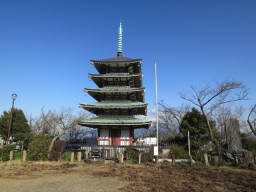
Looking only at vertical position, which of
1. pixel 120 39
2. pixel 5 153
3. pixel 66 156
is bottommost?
pixel 66 156

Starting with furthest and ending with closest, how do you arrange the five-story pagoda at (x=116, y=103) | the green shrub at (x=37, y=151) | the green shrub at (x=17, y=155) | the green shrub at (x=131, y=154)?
the five-story pagoda at (x=116, y=103) → the green shrub at (x=17, y=155) → the green shrub at (x=131, y=154) → the green shrub at (x=37, y=151)

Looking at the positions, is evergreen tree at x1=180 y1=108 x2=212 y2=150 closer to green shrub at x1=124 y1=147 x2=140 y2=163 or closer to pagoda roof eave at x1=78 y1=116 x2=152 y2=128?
pagoda roof eave at x1=78 y1=116 x2=152 y2=128

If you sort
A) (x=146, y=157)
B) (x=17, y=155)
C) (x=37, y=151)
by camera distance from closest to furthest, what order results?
(x=146, y=157) < (x=37, y=151) < (x=17, y=155)

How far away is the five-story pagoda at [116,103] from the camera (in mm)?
19109

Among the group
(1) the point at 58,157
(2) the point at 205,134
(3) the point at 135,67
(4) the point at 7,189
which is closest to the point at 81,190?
(4) the point at 7,189

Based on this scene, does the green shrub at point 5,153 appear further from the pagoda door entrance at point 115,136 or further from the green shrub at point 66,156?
the pagoda door entrance at point 115,136

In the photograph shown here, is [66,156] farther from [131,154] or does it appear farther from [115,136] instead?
[131,154]

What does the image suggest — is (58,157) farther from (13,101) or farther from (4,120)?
(4,120)

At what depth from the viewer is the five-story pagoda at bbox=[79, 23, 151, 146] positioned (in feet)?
62.7

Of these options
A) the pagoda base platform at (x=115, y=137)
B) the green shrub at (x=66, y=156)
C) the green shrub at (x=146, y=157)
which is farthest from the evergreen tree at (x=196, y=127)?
the green shrub at (x=66, y=156)

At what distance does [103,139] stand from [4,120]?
2102 centimetres

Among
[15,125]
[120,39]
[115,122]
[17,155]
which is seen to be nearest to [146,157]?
[115,122]

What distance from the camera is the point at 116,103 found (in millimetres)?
20266

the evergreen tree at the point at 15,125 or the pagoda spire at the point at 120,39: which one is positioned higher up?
the pagoda spire at the point at 120,39
